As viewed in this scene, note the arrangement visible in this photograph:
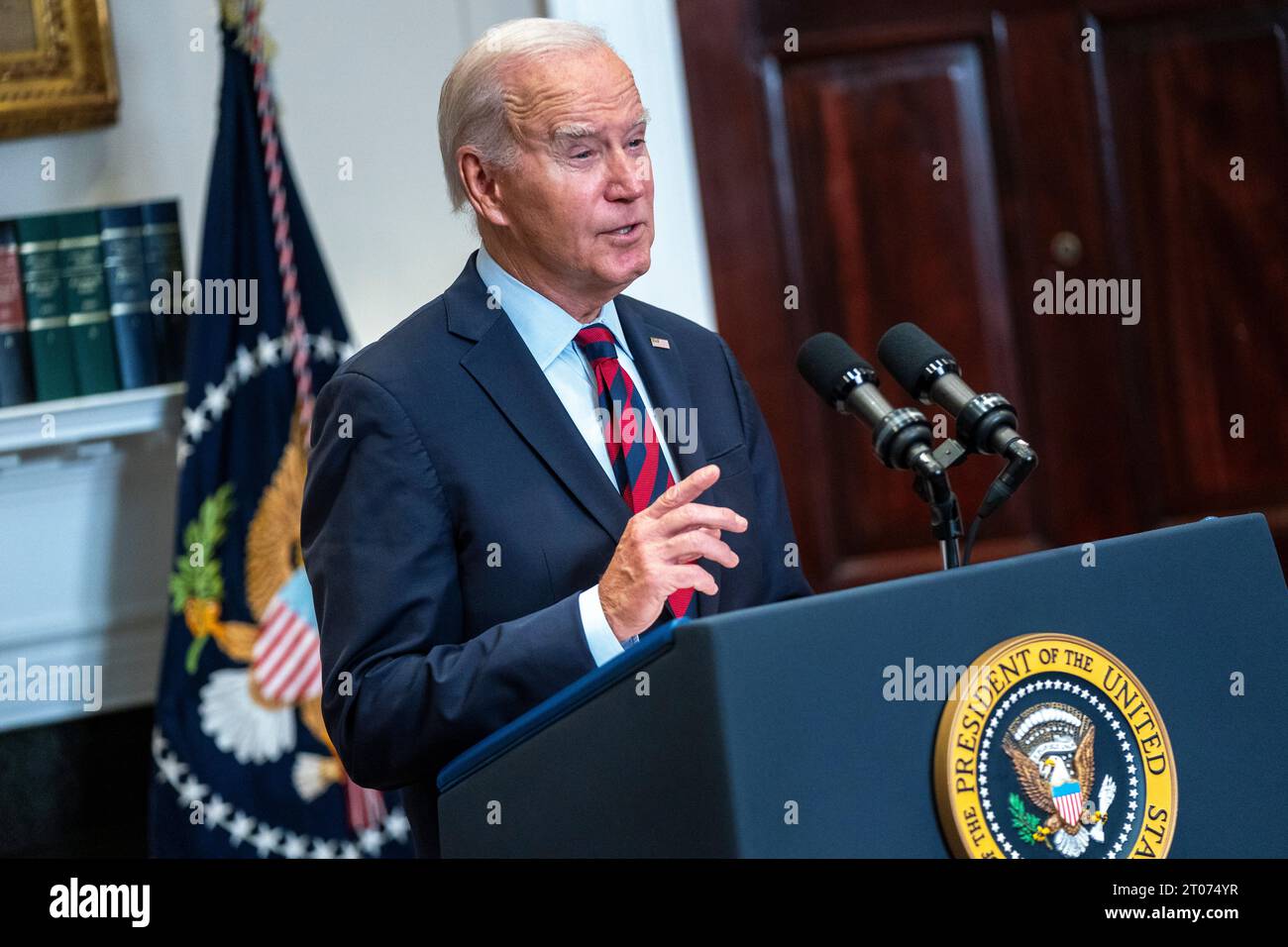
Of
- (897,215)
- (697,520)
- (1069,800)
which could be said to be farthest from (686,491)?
(897,215)

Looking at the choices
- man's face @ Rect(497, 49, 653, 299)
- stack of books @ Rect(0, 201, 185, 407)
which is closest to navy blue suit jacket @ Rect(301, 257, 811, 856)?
man's face @ Rect(497, 49, 653, 299)

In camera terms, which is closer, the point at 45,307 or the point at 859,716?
the point at 859,716

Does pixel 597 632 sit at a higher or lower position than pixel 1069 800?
higher

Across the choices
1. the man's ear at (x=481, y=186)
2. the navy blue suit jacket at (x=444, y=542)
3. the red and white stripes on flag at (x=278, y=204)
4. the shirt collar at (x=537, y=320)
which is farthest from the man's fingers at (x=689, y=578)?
the red and white stripes on flag at (x=278, y=204)

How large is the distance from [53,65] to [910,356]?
2182 millimetres

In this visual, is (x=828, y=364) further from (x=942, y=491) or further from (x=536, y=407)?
(x=536, y=407)

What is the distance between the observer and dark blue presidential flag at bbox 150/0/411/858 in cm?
277

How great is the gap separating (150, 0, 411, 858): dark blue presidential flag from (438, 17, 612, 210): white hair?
4.02ft

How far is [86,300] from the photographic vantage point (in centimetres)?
288

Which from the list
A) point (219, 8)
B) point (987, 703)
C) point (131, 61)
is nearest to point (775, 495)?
point (987, 703)

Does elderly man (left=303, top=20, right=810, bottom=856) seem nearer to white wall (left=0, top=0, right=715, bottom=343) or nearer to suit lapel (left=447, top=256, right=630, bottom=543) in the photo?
suit lapel (left=447, top=256, right=630, bottom=543)

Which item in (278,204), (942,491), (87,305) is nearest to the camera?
(942,491)
